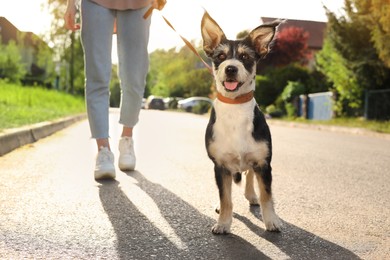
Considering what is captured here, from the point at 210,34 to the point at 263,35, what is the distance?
1.03 feet

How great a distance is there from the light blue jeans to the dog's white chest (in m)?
1.87

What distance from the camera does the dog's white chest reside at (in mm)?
3277

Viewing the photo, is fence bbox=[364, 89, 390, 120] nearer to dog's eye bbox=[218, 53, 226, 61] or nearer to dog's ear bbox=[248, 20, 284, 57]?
dog's ear bbox=[248, 20, 284, 57]

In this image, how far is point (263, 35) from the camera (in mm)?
3436

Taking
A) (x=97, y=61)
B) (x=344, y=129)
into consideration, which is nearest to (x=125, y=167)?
(x=97, y=61)

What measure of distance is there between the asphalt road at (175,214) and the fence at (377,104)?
39.7ft

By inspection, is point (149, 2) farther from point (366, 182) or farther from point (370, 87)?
point (370, 87)

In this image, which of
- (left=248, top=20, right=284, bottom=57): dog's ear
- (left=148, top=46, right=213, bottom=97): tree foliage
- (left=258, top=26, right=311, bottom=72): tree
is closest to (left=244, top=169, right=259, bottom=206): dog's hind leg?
(left=248, top=20, right=284, bottom=57): dog's ear

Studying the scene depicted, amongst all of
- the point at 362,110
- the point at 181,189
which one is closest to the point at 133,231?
the point at 181,189

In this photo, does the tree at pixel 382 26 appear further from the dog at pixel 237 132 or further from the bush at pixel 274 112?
the bush at pixel 274 112

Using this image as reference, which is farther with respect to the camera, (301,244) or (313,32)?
(313,32)

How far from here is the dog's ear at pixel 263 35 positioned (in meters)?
3.42

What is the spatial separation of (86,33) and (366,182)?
2.81 meters

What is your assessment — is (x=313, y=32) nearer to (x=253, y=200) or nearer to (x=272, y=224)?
(x=253, y=200)
